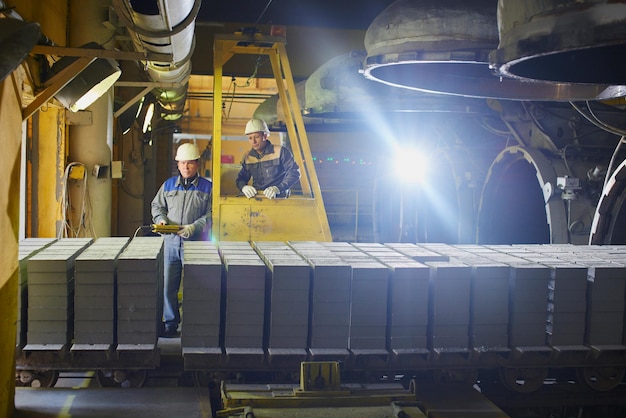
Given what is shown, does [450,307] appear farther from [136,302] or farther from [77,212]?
[77,212]

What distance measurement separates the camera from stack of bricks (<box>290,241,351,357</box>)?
4035mm

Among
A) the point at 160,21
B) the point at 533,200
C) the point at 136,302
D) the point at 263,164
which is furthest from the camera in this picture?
the point at 533,200

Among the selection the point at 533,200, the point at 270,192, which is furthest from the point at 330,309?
the point at 533,200

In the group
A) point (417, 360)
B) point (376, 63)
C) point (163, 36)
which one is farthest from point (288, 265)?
point (163, 36)

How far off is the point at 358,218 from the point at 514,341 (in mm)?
8889

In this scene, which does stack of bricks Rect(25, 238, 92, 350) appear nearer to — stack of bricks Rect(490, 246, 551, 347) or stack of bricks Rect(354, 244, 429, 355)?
stack of bricks Rect(354, 244, 429, 355)

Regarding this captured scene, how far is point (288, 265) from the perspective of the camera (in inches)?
157

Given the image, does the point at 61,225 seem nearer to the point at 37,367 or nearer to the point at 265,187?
the point at 265,187

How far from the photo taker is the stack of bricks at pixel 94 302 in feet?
13.0

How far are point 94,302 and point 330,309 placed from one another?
1337 millimetres

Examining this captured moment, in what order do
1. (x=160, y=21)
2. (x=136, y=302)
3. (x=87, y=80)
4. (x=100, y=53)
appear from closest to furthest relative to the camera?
(x=136, y=302)
(x=160, y=21)
(x=100, y=53)
(x=87, y=80)

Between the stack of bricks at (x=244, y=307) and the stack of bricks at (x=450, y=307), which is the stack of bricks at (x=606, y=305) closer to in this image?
the stack of bricks at (x=450, y=307)

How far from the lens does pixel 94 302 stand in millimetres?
3961

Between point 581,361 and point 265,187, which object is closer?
point 581,361
